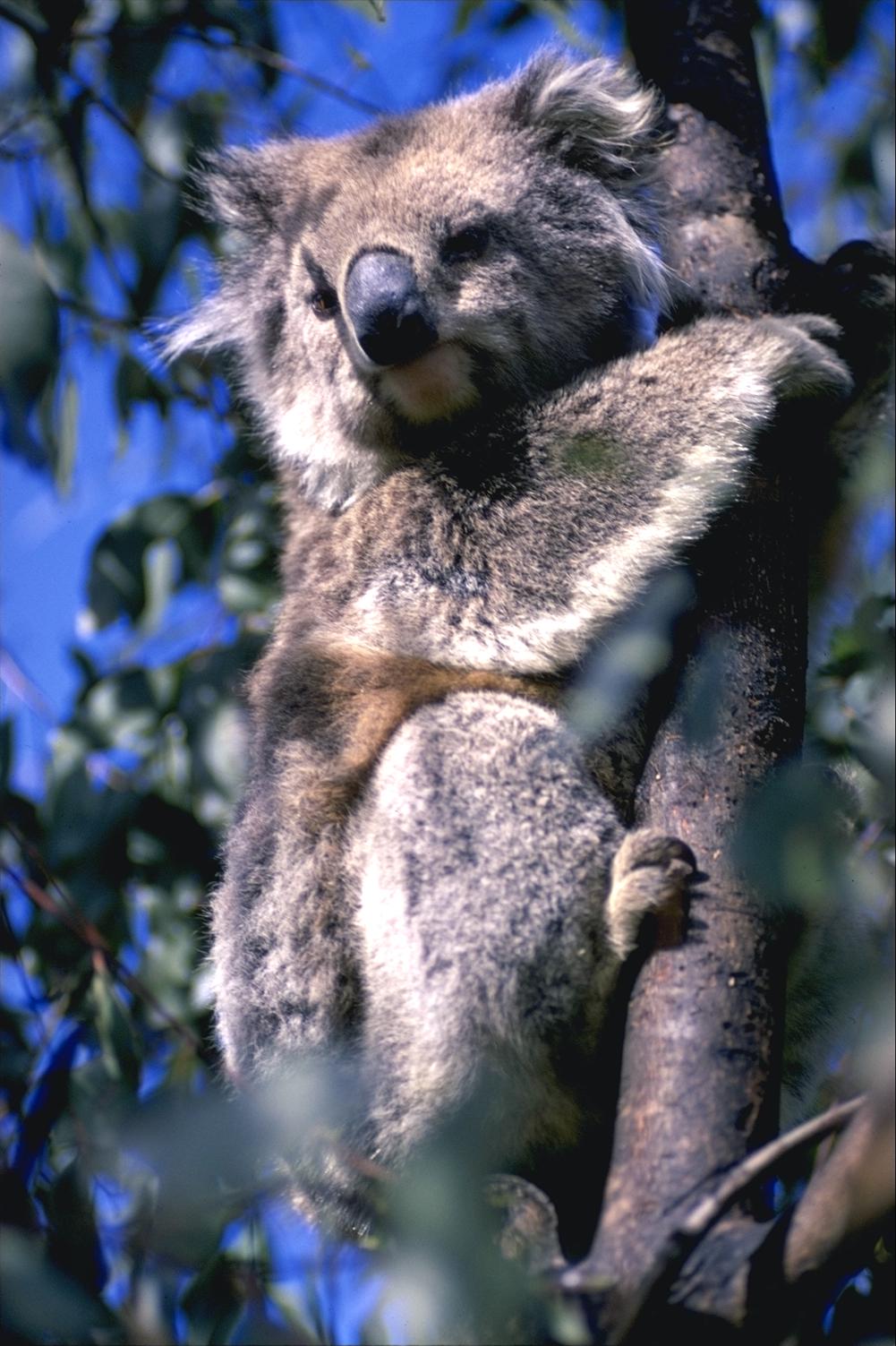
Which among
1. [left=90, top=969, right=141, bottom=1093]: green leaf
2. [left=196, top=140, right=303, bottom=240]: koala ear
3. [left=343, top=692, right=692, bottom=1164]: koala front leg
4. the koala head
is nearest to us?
[left=343, top=692, right=692, bottom=1164]: koala front leg

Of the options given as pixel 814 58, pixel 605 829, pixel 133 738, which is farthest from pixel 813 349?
pixel 133 738

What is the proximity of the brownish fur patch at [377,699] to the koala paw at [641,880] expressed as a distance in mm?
434

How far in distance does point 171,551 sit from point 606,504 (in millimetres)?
1735

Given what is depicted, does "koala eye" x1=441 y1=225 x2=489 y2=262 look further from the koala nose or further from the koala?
the koala nose

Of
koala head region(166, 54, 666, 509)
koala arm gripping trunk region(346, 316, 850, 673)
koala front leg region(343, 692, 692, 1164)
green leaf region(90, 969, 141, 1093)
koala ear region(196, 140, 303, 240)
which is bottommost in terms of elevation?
green leaf region(90, 969, 141, 1093)

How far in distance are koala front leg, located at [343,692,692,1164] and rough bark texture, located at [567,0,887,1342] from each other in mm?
110

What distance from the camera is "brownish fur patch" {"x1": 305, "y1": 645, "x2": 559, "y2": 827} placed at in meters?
2.32

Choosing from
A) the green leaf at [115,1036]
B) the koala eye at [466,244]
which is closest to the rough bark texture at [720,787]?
the koala eye at [466,244]

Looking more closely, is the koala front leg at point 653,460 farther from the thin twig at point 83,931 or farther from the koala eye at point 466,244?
the thin twig at point 83,931

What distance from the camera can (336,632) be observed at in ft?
8.30

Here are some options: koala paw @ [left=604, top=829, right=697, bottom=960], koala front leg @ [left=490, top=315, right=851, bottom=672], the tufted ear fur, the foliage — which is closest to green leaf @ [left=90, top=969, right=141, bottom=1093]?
the foliage

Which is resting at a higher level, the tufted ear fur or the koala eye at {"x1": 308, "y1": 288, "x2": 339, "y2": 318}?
the tufted ear fur

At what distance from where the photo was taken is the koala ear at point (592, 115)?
111 inches

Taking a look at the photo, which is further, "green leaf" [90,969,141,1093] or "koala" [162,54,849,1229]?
"green leaf" [90,969,141,1093]
